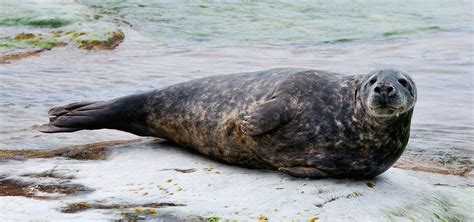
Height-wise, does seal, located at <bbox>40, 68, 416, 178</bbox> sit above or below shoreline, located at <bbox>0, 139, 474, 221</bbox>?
above

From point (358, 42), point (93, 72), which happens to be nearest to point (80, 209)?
point (93, 72)

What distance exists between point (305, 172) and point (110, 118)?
64.2 inches

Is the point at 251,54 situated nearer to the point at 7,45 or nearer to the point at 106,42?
the point at 106,42

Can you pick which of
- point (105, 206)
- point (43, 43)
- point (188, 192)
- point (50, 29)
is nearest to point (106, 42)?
point (43, 43)

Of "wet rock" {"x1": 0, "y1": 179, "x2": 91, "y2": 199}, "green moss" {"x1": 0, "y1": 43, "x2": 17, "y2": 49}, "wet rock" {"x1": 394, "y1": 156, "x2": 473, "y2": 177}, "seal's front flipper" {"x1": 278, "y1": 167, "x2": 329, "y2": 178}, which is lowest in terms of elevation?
"green moss" {"x1": 0, "y1": 43, "x2": 17, "y2": 49}

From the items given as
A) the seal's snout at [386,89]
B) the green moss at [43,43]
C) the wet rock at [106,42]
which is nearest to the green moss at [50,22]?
the wet rock at [106,42]

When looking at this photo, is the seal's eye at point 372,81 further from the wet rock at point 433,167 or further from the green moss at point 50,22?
the green moss at point 50,22

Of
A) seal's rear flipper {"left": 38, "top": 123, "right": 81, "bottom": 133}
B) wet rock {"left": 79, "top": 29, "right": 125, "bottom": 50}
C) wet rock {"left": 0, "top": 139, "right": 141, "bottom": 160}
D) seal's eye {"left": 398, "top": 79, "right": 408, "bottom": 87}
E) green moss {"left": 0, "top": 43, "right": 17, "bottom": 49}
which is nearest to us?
seal's eye {"left": 398, "top": 79, "right": 408, "bottom": 87}

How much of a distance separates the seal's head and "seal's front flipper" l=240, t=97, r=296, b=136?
408 millimetres

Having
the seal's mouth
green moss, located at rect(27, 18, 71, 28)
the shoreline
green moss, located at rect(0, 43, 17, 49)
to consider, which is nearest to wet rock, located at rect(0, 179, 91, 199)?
the shoreline

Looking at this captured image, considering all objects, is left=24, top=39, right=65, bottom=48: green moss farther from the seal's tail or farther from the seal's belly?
the seal's belly

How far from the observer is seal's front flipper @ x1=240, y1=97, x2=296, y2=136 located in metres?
4.41

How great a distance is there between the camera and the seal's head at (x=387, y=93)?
4.01 m

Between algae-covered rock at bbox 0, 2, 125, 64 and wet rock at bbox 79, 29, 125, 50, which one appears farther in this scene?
wet rock at bbox 79, 29, 125, 50
